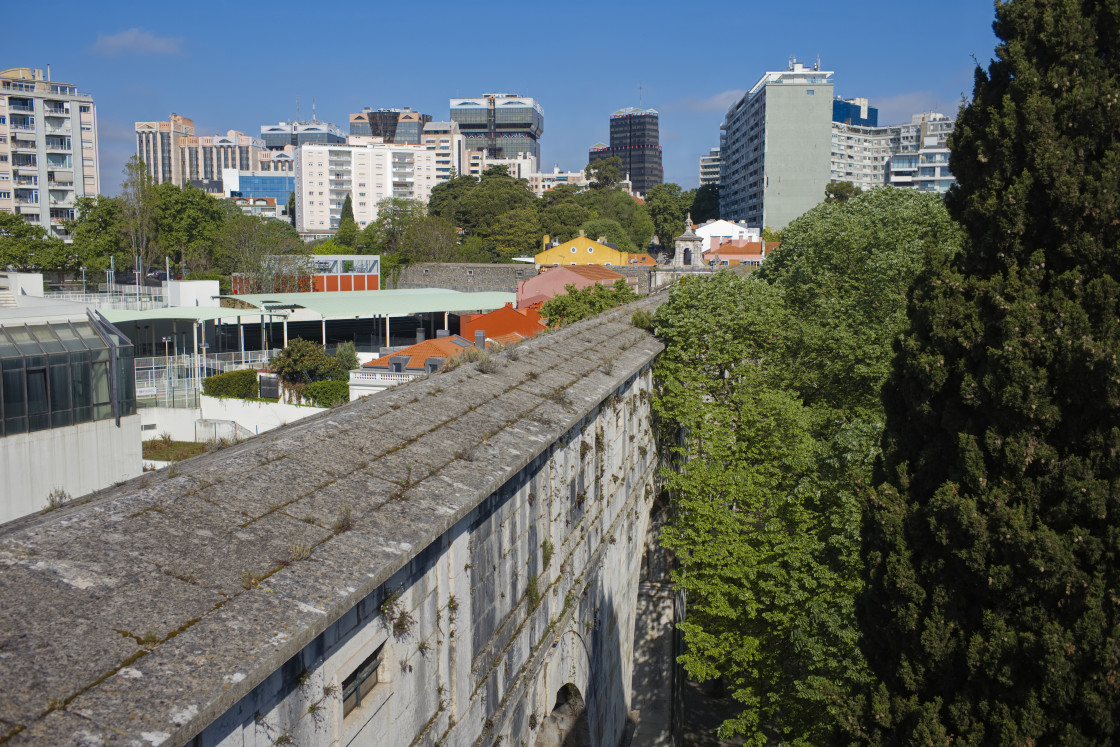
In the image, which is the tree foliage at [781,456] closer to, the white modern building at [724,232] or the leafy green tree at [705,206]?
the white modern building at [724,232]

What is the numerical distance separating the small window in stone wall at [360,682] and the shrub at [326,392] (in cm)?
2379

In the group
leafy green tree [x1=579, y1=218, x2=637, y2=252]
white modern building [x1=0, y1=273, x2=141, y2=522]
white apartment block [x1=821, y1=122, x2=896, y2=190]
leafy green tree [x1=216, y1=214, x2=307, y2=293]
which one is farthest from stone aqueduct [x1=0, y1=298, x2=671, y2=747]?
white apartment block [x1=821, y1=122, x2=896, y2=190]

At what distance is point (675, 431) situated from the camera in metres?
16.4

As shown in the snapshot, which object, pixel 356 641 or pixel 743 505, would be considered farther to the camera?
pixel 743 505

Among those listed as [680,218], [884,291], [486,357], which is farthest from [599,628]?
[680,218]

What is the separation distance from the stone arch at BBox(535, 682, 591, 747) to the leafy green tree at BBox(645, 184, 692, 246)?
296 feet

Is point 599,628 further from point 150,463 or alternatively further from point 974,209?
point 150,463

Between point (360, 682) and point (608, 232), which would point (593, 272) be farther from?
A: point (360, 682)

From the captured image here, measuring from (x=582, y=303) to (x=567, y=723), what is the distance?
1779cm

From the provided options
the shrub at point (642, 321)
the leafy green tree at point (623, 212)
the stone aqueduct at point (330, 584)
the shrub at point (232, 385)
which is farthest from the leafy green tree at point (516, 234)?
the stone aqueduct at point (330, 584)

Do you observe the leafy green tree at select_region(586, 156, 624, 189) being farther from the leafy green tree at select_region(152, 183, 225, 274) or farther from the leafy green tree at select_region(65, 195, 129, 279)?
the leafy green tree at select_region(65, 195, 129, 279)

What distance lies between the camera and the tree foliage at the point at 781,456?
38.2 feet

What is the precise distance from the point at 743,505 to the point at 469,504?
8.96m

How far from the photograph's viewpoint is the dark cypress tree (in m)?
6.07
